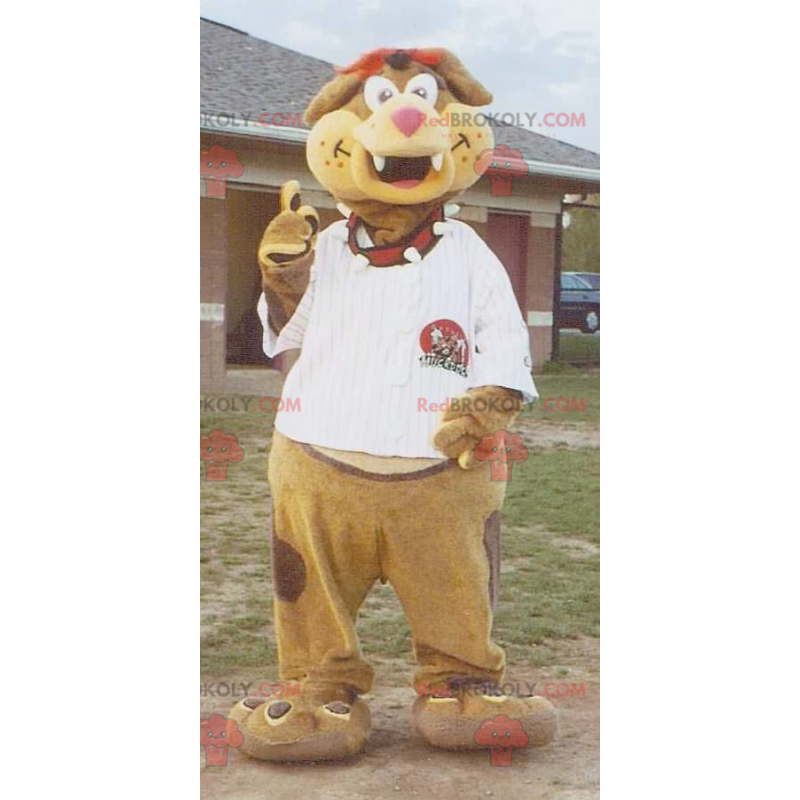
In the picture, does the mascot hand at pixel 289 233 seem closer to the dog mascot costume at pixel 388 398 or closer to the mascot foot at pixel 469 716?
the dog mascot costume at pixel 388 398

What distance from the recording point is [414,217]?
11.1 feet

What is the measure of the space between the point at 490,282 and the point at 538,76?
58 centimetres

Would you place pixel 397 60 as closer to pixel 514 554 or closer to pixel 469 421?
pixel 469 421

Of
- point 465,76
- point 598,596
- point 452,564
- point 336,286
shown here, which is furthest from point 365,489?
point 465,76

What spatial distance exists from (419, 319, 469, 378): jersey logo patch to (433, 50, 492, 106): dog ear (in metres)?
0.59

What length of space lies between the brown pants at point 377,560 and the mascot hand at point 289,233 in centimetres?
48

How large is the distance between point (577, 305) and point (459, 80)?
2.34 ft

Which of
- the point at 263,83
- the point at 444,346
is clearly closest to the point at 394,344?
the point at 444,346

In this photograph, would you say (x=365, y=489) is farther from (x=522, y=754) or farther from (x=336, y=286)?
(x=522, y=754)

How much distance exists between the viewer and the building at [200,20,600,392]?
3.44 metres

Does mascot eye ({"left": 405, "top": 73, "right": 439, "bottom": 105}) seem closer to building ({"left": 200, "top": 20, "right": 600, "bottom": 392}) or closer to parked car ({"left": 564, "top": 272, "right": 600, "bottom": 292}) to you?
building ({"left": 200, "top": 20, "right": 600, "bottom": 392})

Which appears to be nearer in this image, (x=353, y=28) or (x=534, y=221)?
(x=353, y=28)

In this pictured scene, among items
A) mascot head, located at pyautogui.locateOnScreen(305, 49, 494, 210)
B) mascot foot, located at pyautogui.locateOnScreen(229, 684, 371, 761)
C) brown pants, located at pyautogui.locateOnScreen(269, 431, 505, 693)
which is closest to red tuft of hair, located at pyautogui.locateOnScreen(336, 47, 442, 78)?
mascot head, located at pyautogui.locateOnScreen(305, 49, 494, 210)

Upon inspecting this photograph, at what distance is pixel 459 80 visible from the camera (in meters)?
3.34
